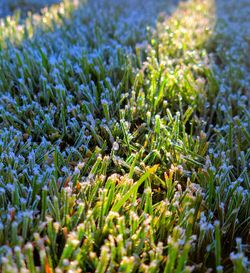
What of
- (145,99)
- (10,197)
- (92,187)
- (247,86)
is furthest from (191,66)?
(10,197)

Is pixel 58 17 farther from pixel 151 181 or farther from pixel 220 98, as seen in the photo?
pixel 151 181

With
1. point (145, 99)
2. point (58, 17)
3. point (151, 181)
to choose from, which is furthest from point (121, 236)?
point (58, 17)

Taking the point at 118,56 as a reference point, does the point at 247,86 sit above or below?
below

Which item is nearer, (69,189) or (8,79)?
(69,189)

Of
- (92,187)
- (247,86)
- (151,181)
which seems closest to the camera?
(92,187)

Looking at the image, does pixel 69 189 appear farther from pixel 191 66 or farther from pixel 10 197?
pixel 191 66

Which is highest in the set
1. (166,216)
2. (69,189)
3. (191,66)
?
(191,66)

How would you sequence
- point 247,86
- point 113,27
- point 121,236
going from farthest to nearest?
1. point 113,27
2. point 247,86
3. point 121,236
